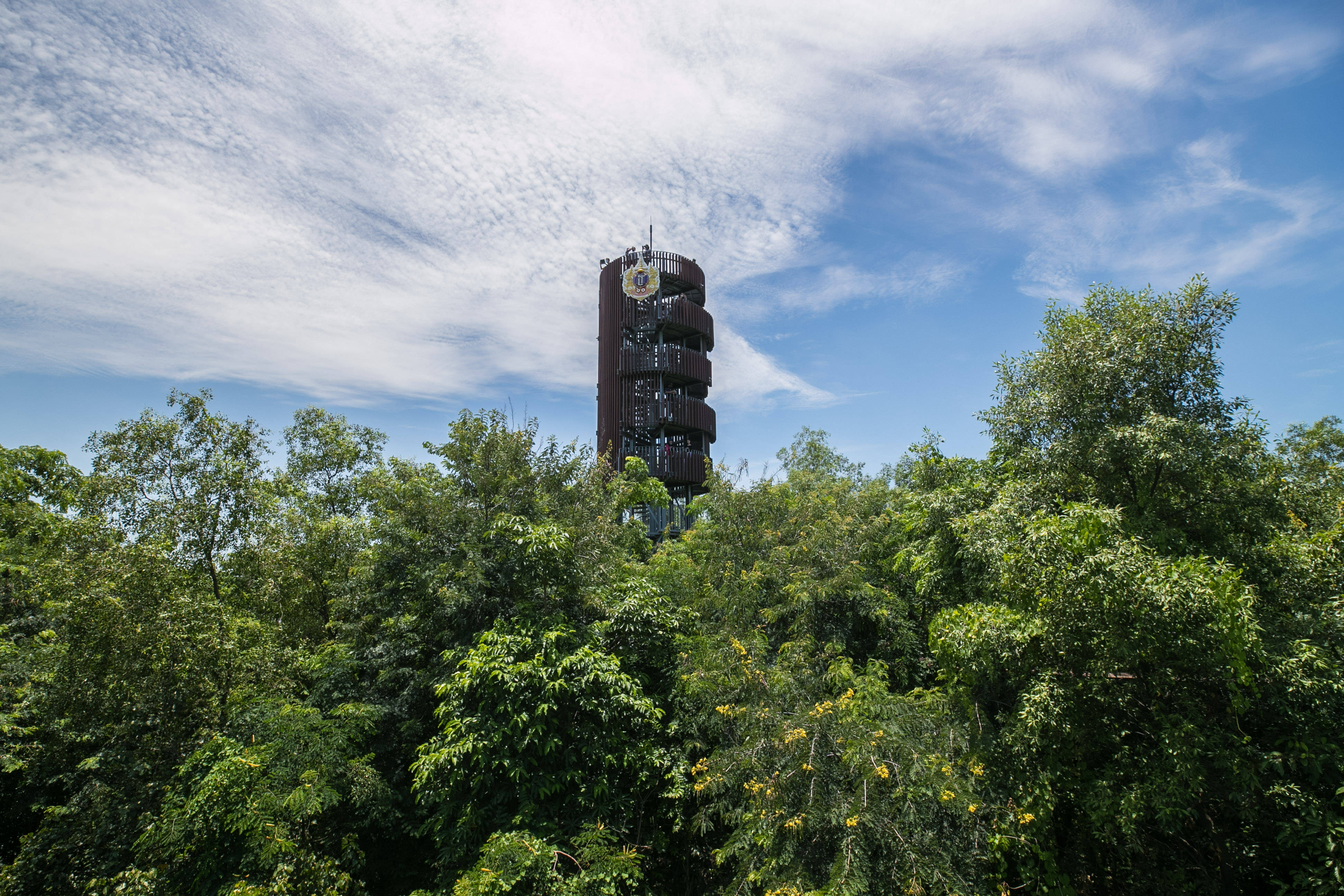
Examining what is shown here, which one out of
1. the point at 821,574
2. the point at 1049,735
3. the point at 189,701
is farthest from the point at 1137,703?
the point at 189,701

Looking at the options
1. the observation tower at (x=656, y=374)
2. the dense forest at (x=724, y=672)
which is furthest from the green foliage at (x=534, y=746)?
the observation tower at (x=656, y=374)

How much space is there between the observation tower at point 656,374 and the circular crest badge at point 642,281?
31 millimetres

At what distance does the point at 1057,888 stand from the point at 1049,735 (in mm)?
1831

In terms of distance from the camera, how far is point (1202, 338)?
8227 millimetres

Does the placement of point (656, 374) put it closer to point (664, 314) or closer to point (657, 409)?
point (657, 409)

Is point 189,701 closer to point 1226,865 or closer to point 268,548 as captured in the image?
point 268,548

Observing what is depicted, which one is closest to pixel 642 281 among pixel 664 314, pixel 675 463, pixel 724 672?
pixel 664 314

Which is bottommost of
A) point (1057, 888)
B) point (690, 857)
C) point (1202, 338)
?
point (690, 857)

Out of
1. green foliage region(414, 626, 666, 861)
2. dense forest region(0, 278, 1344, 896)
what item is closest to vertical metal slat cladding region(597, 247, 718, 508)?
dense forest region(0, 278, 1344, 896)

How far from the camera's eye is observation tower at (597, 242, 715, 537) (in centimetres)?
2541

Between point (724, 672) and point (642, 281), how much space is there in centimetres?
1977

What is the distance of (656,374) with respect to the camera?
85.1ft

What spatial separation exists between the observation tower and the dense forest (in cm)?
1116

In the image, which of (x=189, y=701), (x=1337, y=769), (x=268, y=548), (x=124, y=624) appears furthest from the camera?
(x=268, y=548)
